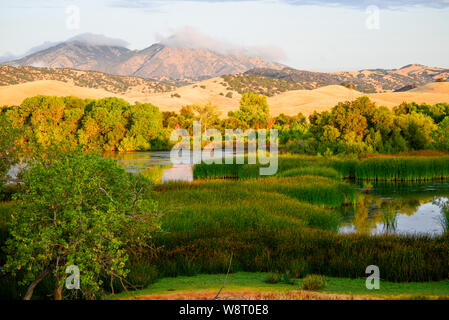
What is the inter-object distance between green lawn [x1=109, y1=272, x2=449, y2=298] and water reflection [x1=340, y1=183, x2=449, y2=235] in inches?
273

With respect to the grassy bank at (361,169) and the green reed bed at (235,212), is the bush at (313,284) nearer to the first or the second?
the green reed bed at (235,212)

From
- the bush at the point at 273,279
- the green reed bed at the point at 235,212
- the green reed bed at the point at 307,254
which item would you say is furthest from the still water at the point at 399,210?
the bush at the point at 273,279

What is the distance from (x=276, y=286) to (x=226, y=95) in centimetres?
15251

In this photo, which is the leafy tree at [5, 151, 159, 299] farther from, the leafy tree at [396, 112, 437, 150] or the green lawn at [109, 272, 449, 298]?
the leafy tree at [396, 112, 437, 150]

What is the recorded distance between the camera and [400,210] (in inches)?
841

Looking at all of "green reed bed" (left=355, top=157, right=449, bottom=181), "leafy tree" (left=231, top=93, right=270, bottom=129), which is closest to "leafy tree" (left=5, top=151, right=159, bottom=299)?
"green reed bed" (left=355, top=157, right=449, bottom=181)

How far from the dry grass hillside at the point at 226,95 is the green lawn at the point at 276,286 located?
10129cm

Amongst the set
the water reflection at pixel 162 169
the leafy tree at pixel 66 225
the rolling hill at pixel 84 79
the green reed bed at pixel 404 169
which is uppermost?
the rolling hill at pixel 84 79

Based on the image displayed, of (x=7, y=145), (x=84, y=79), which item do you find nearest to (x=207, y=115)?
(x=7, y=145)

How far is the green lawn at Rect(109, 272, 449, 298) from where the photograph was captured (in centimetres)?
757

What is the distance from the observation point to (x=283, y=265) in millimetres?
9555

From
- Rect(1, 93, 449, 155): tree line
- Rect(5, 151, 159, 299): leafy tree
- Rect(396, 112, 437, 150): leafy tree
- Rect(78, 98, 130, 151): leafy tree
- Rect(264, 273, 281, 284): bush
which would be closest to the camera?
Rect(5, 151, 159, 299): leafy tree

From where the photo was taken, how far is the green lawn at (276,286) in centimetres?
757

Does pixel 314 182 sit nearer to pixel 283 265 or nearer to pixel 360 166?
pixel 360 166
